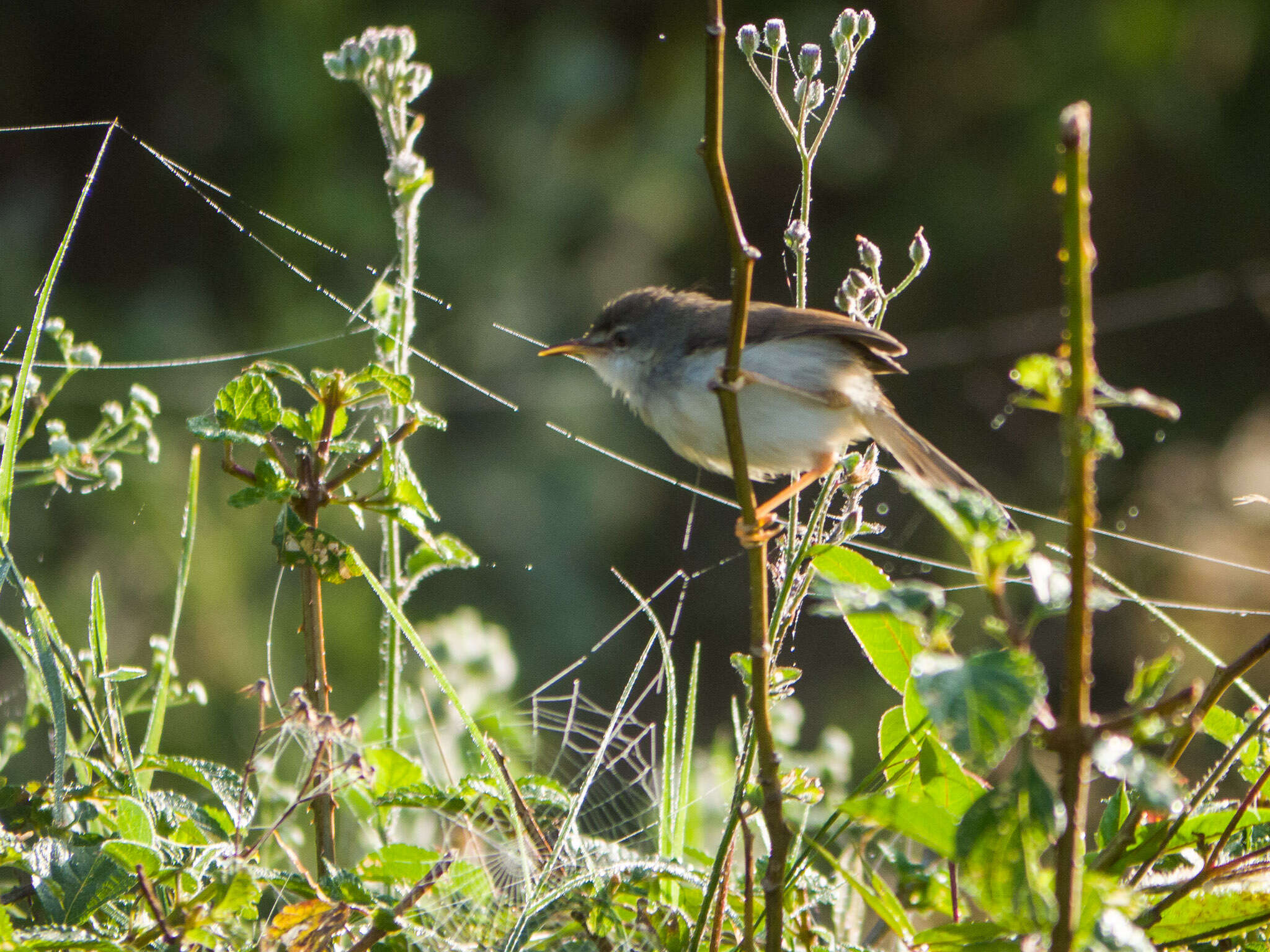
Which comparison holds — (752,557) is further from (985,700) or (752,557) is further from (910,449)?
(910,449)

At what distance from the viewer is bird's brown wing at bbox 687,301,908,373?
1625 mm

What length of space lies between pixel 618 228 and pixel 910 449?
114 inches

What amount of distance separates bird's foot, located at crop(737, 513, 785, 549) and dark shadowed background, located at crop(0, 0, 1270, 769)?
8.29 ft

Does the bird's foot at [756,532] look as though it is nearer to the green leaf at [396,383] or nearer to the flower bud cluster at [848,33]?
the green leaf at [396,383]

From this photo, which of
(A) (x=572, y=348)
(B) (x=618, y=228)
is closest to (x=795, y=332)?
(A) (x=572, y=348)

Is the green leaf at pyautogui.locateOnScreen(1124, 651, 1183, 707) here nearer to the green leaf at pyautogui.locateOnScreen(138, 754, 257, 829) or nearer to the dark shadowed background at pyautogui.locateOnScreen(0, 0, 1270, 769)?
the green leaf at pyautogui.locateOnScreen(138, 754, 257, 829)

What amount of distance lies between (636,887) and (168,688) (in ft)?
1.39

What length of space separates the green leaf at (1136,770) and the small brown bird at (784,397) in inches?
39.3

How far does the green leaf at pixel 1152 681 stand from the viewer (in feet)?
1.76

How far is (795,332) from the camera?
1680mm

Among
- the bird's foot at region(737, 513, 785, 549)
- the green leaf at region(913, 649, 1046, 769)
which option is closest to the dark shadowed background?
the bird's foot at region(737, 513, 785, 549)

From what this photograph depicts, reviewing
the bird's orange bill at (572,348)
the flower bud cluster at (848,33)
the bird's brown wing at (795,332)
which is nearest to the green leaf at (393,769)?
the flower bud cluster at (848,33)

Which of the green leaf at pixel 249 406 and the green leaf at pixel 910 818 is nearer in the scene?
the green leaf at pixel 910 818

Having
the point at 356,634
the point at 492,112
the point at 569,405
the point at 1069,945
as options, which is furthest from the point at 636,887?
the point at 492,112
